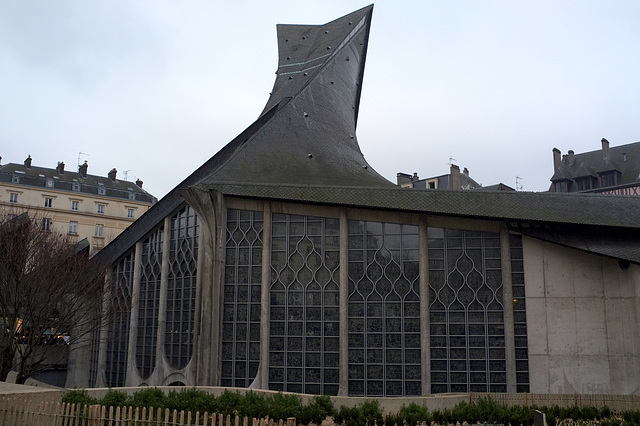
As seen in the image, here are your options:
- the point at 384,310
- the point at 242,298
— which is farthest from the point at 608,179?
the point at 242,298

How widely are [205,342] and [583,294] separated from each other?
46.8 ft

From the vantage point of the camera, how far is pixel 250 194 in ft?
79.2

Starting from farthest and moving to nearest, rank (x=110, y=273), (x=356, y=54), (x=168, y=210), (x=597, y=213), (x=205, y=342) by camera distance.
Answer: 1. (x=356, y=54)
2. (x=110, y=273)
3. (x=168, y=210)
4. (x=205, y=342)
5. (x=597, y=213)

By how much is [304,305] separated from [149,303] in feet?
26.9

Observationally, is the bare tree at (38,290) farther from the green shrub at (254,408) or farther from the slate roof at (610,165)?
the slate roof at (610,165)

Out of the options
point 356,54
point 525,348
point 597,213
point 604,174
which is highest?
point 356,54

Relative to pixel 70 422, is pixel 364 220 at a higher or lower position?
higher

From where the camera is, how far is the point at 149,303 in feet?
90.9

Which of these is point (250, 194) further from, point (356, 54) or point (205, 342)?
point (356, 54)

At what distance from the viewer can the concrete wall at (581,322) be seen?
68.6 ft

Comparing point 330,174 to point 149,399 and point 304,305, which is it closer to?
point 304,305

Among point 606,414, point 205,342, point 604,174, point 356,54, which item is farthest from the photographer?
point 604,174

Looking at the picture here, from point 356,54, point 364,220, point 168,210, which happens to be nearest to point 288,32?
point 356,54

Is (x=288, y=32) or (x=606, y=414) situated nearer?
(x=606, y=414)
